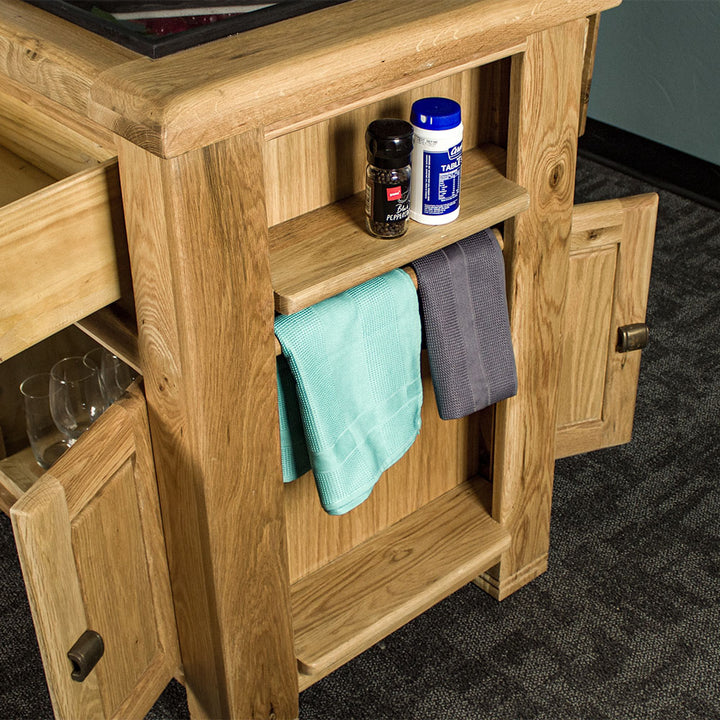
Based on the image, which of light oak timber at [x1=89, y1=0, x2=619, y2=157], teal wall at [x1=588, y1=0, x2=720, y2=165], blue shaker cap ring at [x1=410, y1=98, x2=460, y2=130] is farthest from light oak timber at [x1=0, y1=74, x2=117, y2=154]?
teal wall at [x1=588, y1=0, x2=720, y2=165]

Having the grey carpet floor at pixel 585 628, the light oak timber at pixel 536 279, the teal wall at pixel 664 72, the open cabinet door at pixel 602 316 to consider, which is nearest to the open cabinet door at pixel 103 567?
the grey carpet floor at pixel 585 628

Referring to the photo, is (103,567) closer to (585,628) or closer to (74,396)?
(74,396)

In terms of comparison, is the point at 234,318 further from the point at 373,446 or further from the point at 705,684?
the point at 705,684

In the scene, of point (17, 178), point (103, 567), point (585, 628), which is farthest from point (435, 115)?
point (585, 628)

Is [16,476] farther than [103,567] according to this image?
Yes

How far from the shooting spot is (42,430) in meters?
1.70

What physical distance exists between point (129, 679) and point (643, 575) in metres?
0.92

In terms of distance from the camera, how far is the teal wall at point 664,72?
109 inches

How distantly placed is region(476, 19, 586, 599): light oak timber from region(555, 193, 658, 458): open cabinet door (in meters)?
0.25

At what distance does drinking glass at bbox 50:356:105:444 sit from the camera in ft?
5.25

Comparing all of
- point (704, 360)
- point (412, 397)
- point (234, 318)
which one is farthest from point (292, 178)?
point (704, 360)

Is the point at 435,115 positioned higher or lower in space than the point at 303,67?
lower

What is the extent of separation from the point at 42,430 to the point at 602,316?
3.25 feet

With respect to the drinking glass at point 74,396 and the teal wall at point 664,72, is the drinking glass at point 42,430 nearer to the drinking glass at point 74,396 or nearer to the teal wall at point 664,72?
the drinking glass at point 74,396
